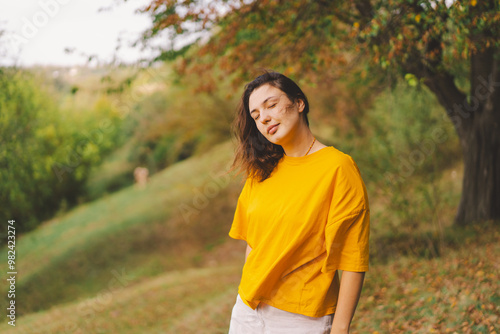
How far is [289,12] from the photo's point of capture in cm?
663

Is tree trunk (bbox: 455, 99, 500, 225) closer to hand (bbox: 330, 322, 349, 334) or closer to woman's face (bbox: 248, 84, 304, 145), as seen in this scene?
woman's face (bbox: 248, 84, 304, 145)

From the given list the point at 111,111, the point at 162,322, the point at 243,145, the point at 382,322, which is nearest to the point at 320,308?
the point at 243,145

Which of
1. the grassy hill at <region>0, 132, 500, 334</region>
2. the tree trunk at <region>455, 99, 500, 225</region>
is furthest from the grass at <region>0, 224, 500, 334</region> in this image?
the tree trunk at <region>455, 99, 500, 225</region>

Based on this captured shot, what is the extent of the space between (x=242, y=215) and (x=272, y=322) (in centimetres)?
59

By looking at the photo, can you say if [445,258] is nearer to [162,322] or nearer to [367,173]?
[367,173]

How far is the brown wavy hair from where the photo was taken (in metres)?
1.86

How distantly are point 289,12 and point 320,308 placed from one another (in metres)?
5.99

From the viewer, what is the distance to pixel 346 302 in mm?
1564

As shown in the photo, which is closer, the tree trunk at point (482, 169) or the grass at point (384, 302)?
the grass at point (384, 302)

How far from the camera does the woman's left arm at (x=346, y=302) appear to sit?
1564 mm

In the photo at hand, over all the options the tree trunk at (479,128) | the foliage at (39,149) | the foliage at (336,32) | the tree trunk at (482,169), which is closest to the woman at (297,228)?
the foliage at (336,32)

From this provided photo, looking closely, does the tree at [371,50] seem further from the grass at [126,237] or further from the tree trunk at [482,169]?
the grass at [126,237]

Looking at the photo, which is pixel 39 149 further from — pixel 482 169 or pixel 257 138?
pixel 257 138

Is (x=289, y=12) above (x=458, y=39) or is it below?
above
